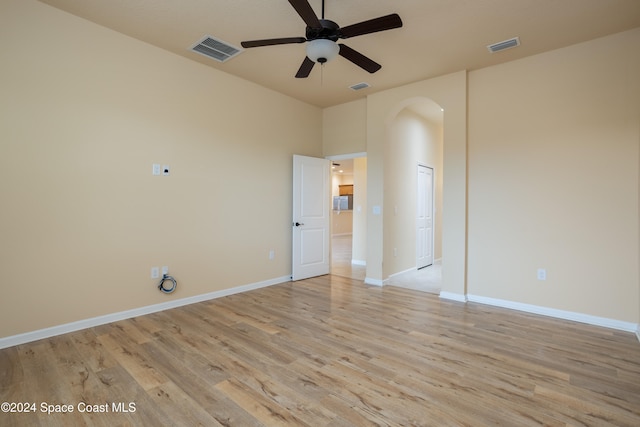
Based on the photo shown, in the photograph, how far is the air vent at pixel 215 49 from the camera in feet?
11.1

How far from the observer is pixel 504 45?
340 centimetres

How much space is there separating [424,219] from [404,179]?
4.32 ft

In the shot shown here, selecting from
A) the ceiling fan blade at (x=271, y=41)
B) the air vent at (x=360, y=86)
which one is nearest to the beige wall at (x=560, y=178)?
the air vent at (x=360, y=86)

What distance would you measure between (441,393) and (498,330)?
1.46 m

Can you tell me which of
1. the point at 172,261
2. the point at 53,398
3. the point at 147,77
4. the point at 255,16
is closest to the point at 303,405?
the point at 53,398

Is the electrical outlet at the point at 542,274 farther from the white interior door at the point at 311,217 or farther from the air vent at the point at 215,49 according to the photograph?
the air vent at the point at 215,49

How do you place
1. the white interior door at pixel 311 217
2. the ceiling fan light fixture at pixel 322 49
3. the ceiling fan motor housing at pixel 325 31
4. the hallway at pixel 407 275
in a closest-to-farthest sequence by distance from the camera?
the ceiling fan motor housing at pixel 325 31 < the ceiling fan light fixture at pixel 322 49 < the hallway at pixel 407 275 < the white interior door at pixel 311 217

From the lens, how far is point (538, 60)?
3.62 m

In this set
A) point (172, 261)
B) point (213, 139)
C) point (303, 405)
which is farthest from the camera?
point (213, 139)

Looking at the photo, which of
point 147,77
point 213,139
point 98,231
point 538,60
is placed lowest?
point 98,231

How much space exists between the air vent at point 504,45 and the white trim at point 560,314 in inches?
117

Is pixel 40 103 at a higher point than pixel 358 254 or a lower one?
higher

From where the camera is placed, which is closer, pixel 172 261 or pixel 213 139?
pixel 172 261

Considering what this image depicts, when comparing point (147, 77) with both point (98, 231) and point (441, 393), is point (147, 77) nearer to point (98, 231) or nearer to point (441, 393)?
point (98, 231)
